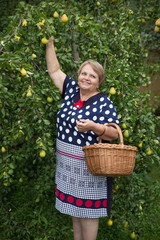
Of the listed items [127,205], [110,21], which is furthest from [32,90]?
[110,21]

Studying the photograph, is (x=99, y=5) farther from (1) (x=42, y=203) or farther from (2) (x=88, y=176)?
(1) (x=42, y=203)

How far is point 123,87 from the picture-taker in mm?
1917

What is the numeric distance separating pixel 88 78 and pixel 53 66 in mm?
325

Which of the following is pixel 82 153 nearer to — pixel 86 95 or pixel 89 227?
pixel 86 95

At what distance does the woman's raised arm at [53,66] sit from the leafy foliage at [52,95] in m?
0.06

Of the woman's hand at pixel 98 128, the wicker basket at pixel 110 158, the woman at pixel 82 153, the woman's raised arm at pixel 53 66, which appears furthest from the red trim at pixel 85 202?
the woman's raised arm at pixel 53 66

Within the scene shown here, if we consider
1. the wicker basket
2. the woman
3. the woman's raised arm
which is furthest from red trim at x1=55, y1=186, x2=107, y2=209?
the woman's raised arm

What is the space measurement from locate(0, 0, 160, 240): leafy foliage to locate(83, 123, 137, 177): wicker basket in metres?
0.29

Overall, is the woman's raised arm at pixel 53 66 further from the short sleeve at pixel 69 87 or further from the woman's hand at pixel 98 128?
the woman's hand at pixel 98 128

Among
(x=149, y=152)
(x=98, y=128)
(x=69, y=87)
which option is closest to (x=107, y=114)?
(x=98, y=128)

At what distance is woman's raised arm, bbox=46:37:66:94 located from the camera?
6.15 feet

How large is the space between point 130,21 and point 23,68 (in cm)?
150

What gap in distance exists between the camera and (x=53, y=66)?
6.24ft

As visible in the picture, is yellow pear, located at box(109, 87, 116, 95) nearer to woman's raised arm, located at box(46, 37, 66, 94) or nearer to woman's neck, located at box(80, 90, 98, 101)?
woman's neck, located at box(80, 90, 98, 101)
